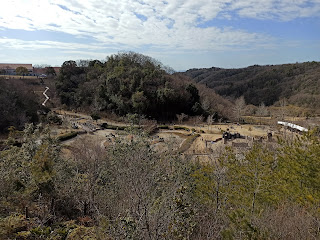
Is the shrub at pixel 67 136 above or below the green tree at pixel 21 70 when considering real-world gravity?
below

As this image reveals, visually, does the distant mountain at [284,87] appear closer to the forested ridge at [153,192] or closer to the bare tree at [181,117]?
the bare tree at [181,117]

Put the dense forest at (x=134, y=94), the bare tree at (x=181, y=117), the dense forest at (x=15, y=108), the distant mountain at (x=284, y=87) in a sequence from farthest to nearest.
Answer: the distant mountain at (x=284, y=87), the dense forest at (x=134, y=94), the bare tree at (x=181, y=117), the dense forest at (x=15, y=108)

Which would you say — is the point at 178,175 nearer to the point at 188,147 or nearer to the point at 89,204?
the point at 89,204

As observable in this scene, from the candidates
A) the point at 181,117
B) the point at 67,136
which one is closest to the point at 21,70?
the point at 67,136

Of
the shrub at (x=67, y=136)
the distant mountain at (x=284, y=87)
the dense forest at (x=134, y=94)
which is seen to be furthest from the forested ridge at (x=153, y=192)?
the distant mountain at (x=284, y=87)

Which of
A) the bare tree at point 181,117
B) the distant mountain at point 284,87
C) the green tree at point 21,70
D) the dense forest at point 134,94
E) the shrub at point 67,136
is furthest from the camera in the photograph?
the distant mountain at point 284,87

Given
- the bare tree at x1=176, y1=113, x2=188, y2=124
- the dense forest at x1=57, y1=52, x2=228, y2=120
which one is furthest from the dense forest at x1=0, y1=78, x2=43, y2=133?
the bare tree at x1=176, y1=113, x2=188, y2=124

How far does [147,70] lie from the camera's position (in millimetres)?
33312

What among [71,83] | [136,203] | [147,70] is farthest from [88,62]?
[136,203]

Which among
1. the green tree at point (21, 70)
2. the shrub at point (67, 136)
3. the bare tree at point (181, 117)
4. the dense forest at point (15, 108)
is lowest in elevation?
the shrub at point (67, 136)

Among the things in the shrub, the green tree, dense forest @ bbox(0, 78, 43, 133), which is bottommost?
the shrub

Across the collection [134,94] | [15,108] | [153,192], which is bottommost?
[15,108]

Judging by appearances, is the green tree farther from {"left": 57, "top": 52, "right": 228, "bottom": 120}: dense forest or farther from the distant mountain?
the distant mountain

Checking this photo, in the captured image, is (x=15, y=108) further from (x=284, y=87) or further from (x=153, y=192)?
(x=284, y=87)
